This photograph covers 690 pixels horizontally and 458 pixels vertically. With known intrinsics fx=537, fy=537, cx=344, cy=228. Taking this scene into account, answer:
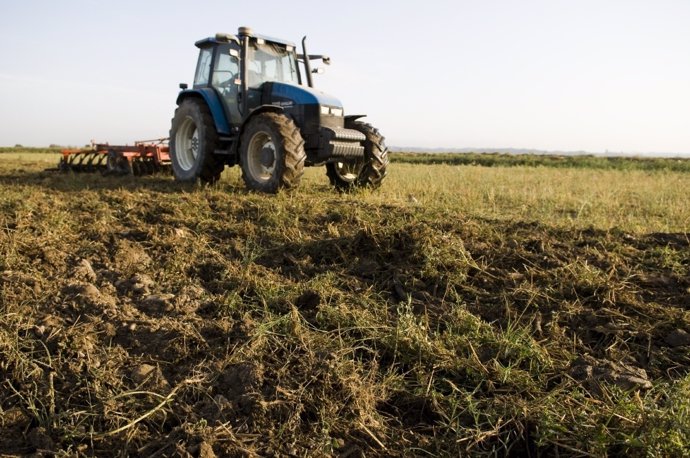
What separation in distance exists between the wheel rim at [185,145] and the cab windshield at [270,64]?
5.46ft

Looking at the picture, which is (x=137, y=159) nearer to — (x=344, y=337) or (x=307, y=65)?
(x=307, y=65)

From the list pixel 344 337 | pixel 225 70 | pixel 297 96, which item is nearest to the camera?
pixel 344 337

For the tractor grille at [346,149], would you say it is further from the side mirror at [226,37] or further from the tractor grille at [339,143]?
the side mirror at [226,37]

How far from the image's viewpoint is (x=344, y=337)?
299 cm

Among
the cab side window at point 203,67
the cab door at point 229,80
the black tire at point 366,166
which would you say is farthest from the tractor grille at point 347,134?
the cab side window at point 203,67

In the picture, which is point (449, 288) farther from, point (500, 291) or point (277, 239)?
point (277, 239)

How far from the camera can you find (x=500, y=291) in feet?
11.8

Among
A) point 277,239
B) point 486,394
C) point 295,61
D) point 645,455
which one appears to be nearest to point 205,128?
point 295,61

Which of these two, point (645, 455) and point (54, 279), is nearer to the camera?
point (645, 455)

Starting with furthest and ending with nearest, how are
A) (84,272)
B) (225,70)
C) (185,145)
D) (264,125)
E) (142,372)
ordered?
1. (185,145)
2. (225,70)
3. (264,125)
4. (84,272)
5. (142,372)

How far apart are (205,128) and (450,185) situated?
412 cm

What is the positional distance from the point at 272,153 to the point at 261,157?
229 millimetres

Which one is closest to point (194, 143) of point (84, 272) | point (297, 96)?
point (297, 96)

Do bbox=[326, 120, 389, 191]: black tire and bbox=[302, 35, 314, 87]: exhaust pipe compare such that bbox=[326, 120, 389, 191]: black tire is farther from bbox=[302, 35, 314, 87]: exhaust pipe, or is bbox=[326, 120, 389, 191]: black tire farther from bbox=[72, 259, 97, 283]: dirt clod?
bbox=[72, 259, 97, 283]: dirt clod
